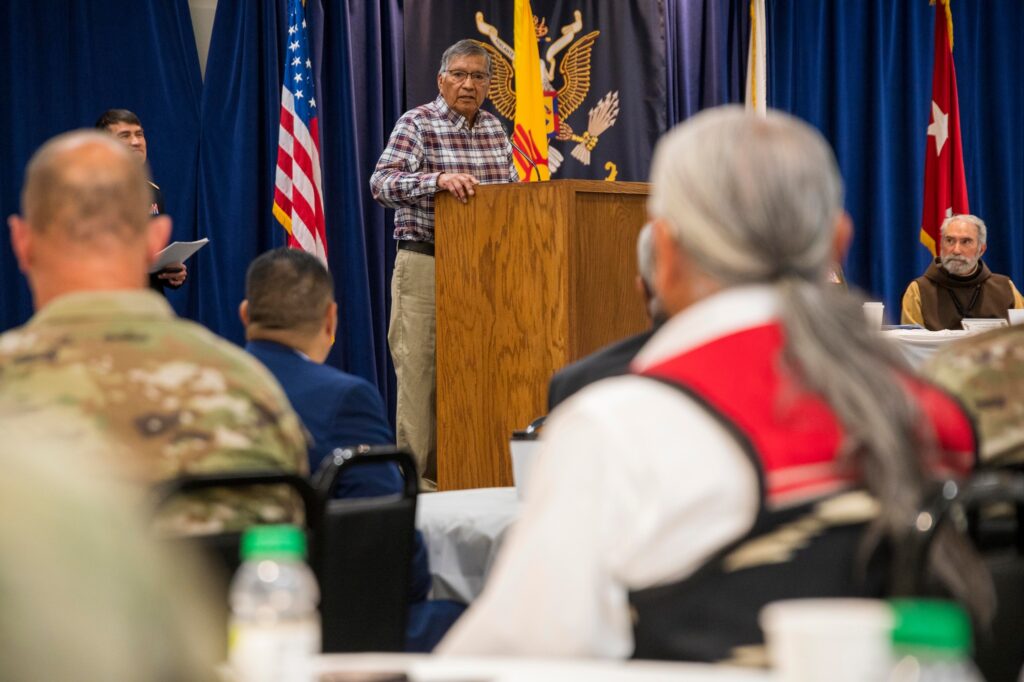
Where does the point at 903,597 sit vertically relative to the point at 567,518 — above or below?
below

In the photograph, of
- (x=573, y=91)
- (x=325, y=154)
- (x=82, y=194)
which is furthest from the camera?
(x=573, y=91)

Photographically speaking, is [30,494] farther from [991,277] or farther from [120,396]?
[991,277]

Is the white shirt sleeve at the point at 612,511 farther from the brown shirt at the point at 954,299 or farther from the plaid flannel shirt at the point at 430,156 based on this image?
the brown shirt at the point at 954,299

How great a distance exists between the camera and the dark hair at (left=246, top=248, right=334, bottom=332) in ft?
9.61

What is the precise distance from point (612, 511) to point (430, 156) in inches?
185

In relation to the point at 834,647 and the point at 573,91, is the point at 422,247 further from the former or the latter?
the point at 834,647

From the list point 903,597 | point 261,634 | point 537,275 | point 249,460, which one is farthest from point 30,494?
point 537,275

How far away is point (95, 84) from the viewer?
6895 millimetres

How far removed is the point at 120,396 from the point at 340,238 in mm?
5989

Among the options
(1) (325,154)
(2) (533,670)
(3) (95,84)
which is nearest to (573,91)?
(1) (325,154)

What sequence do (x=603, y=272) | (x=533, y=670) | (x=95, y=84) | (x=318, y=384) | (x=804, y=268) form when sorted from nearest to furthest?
(x=533, y=670) → (x=804, y=268) → (x=318, y=384) → (x=603, y=272) → (x=95, y=84)

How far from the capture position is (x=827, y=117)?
959cm

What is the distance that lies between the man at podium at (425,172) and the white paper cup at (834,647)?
485 cm

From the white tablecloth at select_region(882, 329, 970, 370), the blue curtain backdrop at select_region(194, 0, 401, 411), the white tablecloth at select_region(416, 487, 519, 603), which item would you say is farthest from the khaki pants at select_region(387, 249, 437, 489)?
the white tablecloth at select_region(416, 487, 519, 603)
